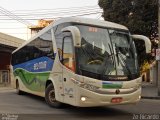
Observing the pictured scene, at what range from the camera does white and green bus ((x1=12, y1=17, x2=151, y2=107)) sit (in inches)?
475

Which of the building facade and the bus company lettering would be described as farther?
the building facade

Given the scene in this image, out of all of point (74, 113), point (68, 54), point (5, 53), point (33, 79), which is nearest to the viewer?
point (68, 54)

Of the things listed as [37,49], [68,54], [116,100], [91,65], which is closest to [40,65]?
[37,49]

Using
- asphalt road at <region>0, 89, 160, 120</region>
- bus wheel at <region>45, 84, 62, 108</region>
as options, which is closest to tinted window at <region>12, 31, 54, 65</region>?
bus wheel at <region>45, 84, 62, 108</region>

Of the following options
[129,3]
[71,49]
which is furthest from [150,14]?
[71,49]

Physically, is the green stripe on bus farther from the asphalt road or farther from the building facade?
the building facade

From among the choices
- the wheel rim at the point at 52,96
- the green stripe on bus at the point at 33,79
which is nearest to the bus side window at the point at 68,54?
the wheel rim at the point at 52,96

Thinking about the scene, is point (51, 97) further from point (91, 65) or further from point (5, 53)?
point (5, 53)

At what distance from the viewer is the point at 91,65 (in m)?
12.2


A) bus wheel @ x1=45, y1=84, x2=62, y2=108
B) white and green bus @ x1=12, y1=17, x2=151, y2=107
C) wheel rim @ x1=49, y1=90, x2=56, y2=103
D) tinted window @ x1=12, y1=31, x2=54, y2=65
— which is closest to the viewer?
white and green bus @ x1=12, y1=17, x2=151, y2=107

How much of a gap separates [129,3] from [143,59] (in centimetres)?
483

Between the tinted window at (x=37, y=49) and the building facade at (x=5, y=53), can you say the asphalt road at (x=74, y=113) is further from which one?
the building facade at (x=5, y=53)

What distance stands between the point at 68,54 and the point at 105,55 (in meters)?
1.26

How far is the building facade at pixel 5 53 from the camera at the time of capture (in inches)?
1596
